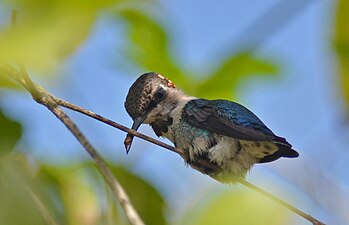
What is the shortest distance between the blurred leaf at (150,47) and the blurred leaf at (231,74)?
12 cm

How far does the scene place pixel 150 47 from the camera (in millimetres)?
1970

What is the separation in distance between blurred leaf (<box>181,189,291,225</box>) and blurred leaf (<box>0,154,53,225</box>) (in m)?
0.32

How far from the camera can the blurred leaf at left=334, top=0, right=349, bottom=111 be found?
124cm

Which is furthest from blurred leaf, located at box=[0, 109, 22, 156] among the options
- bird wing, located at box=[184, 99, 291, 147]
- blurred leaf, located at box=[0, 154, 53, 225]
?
bird wing, located at box=[184, 99, 291, 147]

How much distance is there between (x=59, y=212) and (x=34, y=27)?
3.25 feet

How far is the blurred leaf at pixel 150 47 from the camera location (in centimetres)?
171

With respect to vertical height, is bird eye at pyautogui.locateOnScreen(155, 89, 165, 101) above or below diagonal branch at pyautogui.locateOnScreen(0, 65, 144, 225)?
above

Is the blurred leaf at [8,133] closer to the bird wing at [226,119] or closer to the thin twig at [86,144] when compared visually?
the thin twig at [86,144]

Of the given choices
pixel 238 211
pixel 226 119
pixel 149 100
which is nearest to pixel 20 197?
pixel 238 211

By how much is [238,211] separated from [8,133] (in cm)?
70

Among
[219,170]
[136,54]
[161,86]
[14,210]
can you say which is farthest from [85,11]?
[161,86]

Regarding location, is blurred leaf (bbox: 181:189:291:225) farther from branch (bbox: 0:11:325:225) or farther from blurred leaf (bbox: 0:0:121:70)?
blurred leaf (bbox: 0:0:121:70)

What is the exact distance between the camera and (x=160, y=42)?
191 centimetres

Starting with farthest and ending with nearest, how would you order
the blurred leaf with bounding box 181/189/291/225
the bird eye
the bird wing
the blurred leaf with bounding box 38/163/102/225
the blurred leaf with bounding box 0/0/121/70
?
the bird eye → the bird wing → the blurred leaf with bounding box 38/163/102/225 → the blurred leaf with bounding box 181/189/291/225 → the blurred leaf with bounding box 0/0/121/70
